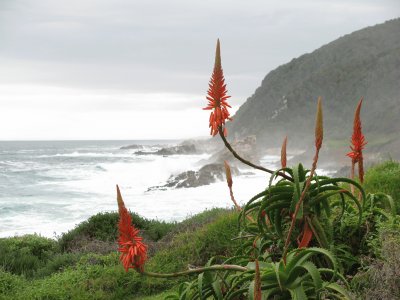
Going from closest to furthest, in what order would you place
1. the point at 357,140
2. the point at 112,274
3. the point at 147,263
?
the point at 357,140 → the point at 112,274 → the point at 147,263

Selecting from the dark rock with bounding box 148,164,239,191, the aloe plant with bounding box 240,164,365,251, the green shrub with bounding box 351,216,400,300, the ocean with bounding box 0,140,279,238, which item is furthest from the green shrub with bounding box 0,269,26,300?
the dark rock with bounding box 148,164,239,191

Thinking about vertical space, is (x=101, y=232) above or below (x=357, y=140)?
below

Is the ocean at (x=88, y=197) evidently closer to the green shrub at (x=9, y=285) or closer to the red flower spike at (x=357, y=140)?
the green shrub at (x=9, y=285)

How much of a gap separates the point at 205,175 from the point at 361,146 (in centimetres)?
3882

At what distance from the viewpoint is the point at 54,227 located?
26.5 metres

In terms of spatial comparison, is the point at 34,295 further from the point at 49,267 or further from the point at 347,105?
the point at 347,105

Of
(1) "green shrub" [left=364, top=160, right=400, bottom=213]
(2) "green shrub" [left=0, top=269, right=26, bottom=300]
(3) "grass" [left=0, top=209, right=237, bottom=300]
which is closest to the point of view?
(1) "green shrub" [left=364, top=160, right=400, bottom=213]

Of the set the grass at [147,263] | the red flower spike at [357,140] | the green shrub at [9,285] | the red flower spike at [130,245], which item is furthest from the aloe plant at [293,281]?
the green shrub at [9,285]

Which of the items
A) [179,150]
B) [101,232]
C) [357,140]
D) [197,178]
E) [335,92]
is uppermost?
[335,92]

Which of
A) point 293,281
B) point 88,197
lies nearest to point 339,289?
point 293,281

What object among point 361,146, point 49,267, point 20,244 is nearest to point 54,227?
point 20,244

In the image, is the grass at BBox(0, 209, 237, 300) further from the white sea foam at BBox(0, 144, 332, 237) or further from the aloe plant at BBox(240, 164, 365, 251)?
the white sea foam at BBox(0, 144, 332, 237)

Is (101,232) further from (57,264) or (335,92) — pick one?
(335,92)

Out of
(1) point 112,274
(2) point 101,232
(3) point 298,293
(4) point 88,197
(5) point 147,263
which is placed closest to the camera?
(3) point 298,293
